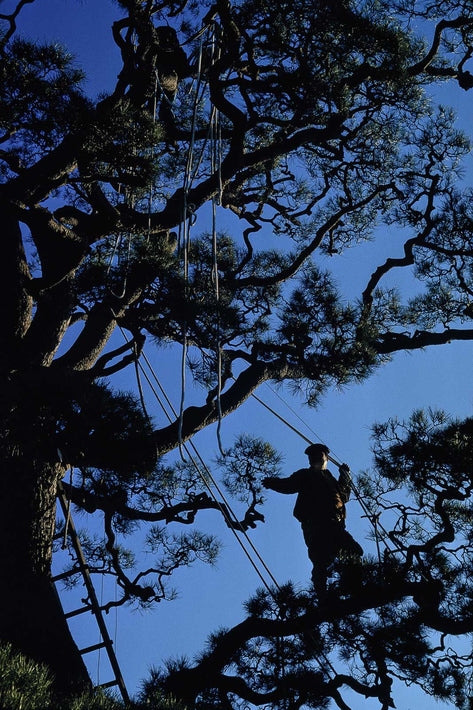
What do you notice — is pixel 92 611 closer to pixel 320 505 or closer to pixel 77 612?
pixel 77 612

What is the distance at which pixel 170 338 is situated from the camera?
341 centimetres

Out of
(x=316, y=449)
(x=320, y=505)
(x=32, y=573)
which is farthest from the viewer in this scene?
(x=316, y=449)

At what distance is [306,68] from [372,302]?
1275 millimetres

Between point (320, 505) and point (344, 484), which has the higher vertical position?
point (344, 484)

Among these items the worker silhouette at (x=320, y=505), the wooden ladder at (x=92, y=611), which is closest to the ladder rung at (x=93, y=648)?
the wooden ladder at (x=92, y=611)

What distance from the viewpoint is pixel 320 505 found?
12.1 ft

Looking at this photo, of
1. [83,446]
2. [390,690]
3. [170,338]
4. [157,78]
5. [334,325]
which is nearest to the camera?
[390,690]

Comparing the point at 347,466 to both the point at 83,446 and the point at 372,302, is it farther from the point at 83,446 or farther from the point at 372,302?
the point at 83,446

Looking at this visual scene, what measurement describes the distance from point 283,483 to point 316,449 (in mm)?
259

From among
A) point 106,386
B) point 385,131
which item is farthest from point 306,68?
point 106,386

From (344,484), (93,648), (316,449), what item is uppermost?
(316,449)

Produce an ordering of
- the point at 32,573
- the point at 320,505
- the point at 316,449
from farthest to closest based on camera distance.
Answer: the point at 316,449, the point at 320,505, the point at 32,573

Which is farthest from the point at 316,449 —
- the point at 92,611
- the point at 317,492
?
the point at 92,611

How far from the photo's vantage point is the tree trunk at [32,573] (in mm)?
2938
